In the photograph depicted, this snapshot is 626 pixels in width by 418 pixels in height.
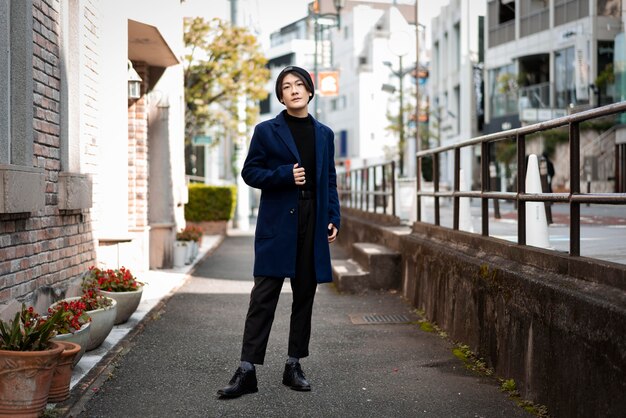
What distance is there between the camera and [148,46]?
14039 mm

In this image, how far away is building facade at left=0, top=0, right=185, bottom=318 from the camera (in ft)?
21.2

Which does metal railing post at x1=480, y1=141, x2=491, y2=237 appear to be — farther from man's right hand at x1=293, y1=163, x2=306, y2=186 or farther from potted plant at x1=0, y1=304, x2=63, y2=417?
potted plant at x1=0, y1=304, x2=63, y2=417

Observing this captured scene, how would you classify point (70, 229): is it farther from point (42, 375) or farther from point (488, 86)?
point (488, 86)

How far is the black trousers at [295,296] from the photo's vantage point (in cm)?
561

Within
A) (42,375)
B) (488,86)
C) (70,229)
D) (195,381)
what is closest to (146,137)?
(70,229)

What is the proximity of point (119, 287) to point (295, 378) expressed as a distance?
317 centimetres

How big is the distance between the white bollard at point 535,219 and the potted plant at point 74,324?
3.22m

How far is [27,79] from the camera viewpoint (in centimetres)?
661

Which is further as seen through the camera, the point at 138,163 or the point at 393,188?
the point at 393,188

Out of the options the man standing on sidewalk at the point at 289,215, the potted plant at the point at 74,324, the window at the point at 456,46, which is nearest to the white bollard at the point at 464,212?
the man standing on sidewalk at the point at 289,215

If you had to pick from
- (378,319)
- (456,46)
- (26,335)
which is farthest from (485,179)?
(456,46)

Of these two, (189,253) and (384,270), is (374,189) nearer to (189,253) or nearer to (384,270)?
(189,253)

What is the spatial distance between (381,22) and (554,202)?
77.8 m

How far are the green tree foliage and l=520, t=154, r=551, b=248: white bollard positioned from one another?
755 inches
